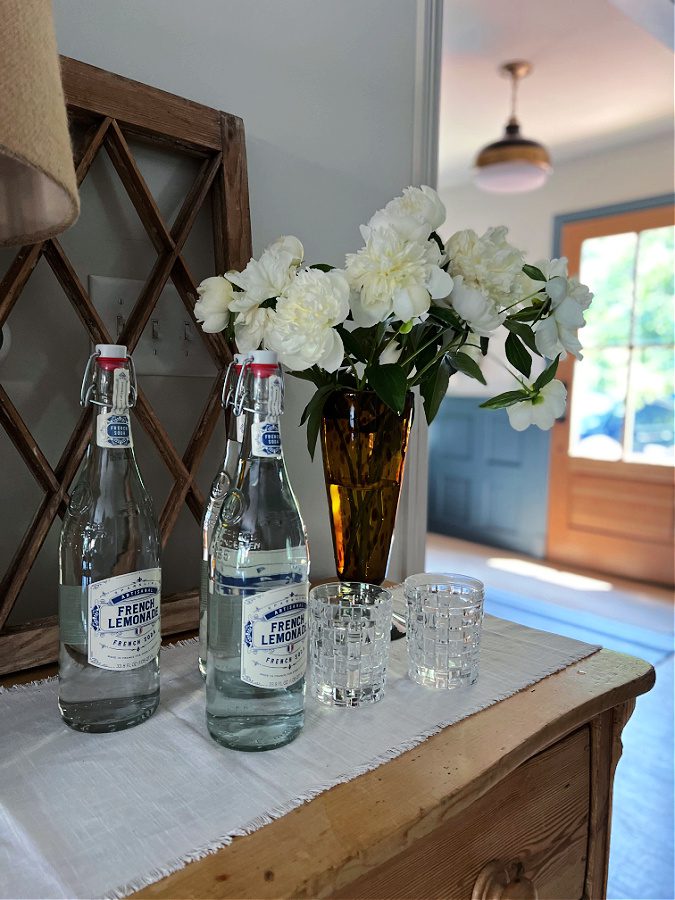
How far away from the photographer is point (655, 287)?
358 cm

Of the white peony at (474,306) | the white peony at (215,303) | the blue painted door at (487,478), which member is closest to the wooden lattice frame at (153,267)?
the white peony at (215,303)

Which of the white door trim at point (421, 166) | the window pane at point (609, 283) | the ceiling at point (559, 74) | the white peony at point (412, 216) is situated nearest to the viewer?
the white peony at point (412, 216)

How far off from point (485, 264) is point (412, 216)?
0.30ft

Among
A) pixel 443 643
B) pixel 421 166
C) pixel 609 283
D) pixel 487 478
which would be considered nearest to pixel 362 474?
pixel 443 643

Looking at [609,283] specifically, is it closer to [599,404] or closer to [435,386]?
[599,404]

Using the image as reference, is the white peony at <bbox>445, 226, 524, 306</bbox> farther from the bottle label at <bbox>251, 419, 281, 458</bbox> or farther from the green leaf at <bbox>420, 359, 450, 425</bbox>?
the bottle label at <bbox>251, 419, 281, 458</bbox>

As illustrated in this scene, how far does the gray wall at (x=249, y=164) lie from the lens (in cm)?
81

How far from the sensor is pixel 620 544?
3752mm

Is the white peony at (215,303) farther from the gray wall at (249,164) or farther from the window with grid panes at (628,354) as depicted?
the window with grid panes at (628,354)

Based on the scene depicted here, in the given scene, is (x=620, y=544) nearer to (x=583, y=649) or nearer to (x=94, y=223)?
(x=583, y=649)

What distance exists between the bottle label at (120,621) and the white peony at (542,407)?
1.41 ft

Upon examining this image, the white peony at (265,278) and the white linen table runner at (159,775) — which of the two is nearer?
the white linen table runner at (159,775)

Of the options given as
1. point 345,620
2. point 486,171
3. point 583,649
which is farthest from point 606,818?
point 486,171

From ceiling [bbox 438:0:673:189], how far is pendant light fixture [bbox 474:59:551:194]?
0.06 m
